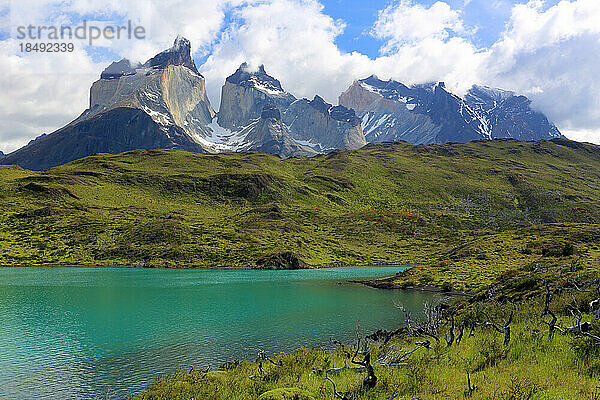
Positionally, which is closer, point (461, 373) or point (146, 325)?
point (461, 373)

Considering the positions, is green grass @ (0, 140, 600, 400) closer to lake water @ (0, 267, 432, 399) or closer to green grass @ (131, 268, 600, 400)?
green grass @ (131, 268, 600, 400)

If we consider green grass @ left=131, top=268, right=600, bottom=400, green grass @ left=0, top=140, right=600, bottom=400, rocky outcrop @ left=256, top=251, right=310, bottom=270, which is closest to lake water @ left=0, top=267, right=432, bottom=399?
green grass @ left=0, top=140, right=600, bottom=400

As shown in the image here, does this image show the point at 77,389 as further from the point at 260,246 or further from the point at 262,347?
the point at 260,246

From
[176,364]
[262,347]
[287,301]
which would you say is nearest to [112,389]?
[176,364]

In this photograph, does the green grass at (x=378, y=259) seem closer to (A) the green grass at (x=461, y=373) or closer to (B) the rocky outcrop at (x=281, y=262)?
(A) the green grass at (x=461, y=373)

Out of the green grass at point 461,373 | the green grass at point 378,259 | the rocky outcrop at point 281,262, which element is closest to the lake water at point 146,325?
the green grass at point 378,259

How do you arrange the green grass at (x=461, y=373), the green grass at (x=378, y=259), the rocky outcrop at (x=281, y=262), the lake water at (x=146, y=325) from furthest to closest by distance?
1. the rocky outcrop at (x=281, y=262)
2. the lake water at (x=146, y=325)
3. the green grass at (x=378, y=259)
4. the green grass at (x=461, y=373)

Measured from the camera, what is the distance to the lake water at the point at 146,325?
26.9 m

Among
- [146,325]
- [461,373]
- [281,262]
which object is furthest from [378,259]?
[461,373]

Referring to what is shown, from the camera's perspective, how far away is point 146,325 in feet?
137

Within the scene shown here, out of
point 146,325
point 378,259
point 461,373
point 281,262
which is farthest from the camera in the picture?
point 378,259

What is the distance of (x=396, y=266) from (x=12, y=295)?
356 ft

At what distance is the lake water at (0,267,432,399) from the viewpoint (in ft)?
88.1

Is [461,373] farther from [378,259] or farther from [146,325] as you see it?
[378,259]
